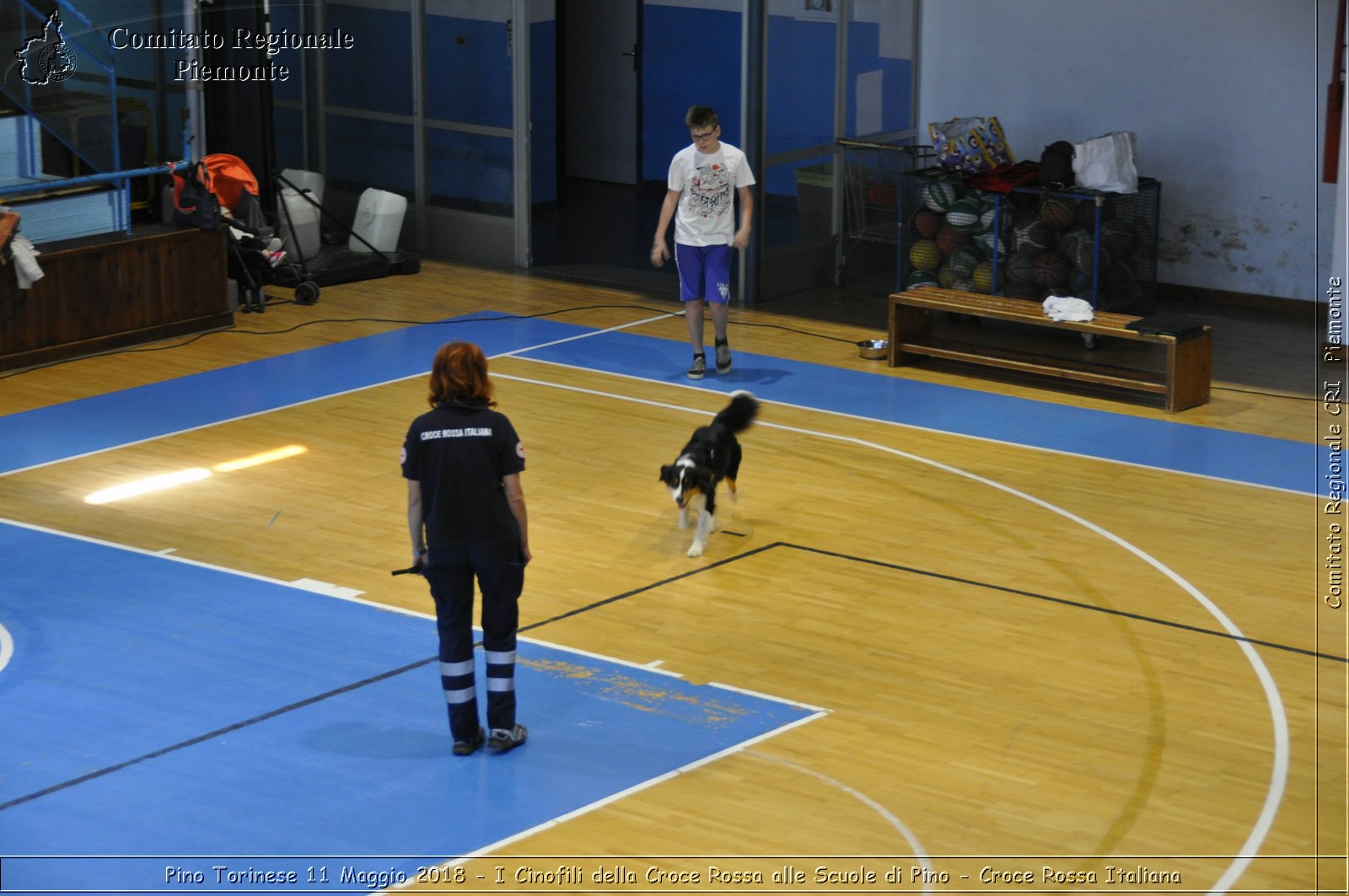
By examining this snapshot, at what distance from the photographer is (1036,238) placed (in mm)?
14094

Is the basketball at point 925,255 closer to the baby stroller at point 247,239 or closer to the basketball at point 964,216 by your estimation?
the basketball at point 964,216

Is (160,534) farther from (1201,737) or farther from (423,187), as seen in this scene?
(423,187)

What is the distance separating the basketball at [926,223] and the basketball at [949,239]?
0.06 metres

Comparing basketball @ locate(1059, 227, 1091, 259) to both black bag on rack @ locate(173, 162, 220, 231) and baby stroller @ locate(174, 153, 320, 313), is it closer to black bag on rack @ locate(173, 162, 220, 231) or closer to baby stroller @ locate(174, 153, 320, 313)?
baby stroller @ locate(174, 153, 320, 313)

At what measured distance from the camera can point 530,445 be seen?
1120 centimetres

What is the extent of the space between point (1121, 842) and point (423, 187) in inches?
478

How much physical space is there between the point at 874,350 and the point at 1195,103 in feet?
12.8

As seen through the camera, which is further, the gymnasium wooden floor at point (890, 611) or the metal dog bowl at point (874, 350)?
the metal dog bowl at point (874, 350)

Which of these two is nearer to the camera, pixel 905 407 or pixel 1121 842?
pixel 1121 842

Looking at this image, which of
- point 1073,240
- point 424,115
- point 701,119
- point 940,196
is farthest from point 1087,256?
point 424,115

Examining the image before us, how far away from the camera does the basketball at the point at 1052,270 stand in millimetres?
14008

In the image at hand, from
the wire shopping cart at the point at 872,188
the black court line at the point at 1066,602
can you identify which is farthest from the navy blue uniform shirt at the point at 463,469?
the wire shopping cart at the point at 872,188

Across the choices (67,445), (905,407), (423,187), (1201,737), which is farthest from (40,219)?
(1201,737)

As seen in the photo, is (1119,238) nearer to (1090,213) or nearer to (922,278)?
(1090,213)
